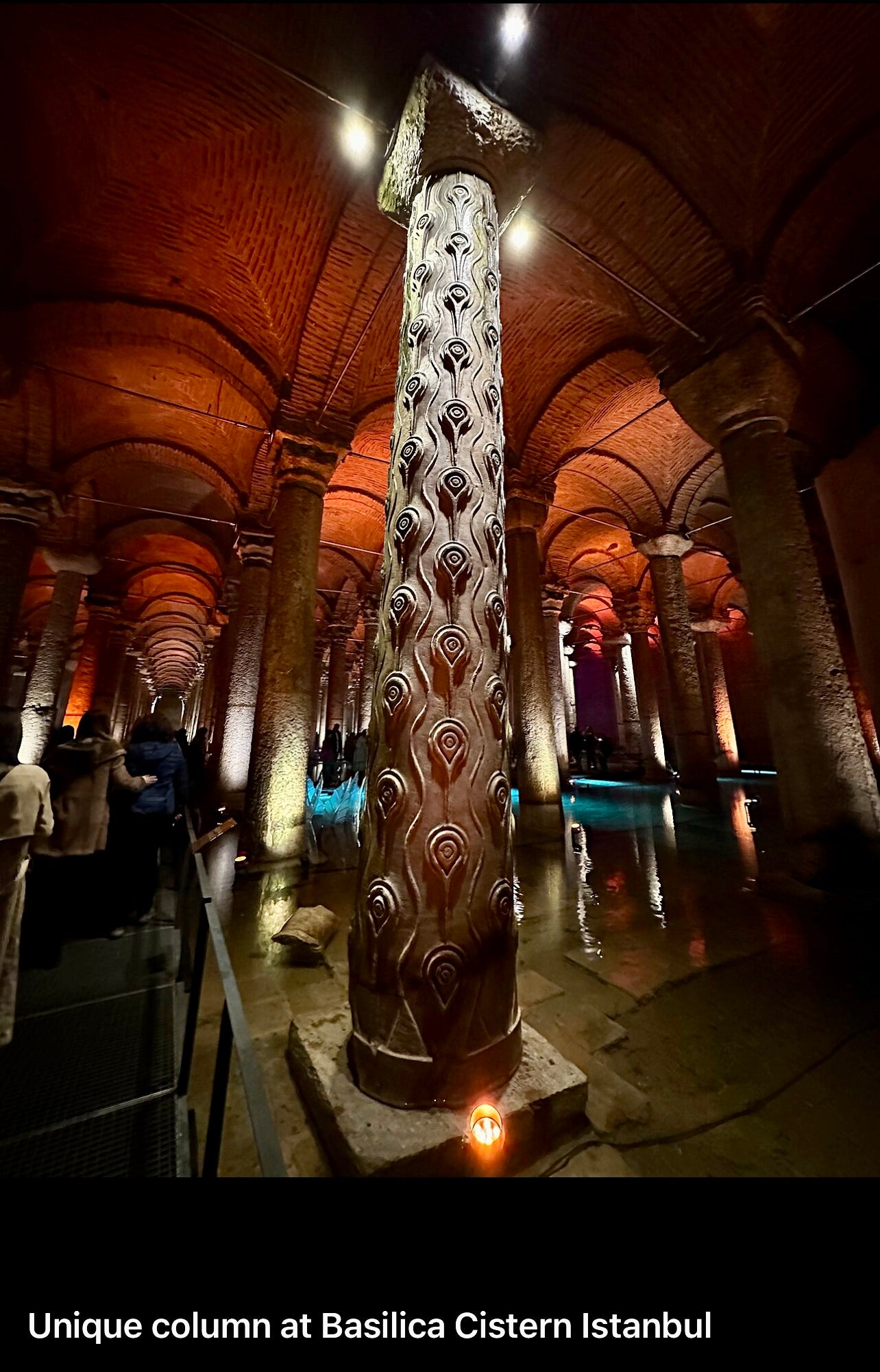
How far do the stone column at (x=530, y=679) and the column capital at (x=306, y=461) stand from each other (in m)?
2.45

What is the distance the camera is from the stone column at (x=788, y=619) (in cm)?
346

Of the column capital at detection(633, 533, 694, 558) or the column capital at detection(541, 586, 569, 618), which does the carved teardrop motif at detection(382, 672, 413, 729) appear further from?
the column capital at detection(541, 586, 569, 618)

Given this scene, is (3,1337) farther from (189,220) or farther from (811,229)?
(811,229)

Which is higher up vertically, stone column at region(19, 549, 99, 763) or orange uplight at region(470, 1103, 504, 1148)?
stone column at region(19, 549, 99, 763)

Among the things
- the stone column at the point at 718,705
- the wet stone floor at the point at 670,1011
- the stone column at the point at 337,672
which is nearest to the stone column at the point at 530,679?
the wet stone floor at the point at 670,1011

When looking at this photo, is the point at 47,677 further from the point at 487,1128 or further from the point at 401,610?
the point at 487,1128

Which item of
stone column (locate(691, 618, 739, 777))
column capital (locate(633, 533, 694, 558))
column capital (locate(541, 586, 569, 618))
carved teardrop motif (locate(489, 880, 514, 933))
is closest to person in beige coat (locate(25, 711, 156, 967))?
carved teardrop motif (locate(489, 880, 514, 933))

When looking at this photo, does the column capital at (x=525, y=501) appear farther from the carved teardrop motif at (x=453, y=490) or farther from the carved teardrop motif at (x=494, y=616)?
the carved teardrop motif at (x=494, y=616)

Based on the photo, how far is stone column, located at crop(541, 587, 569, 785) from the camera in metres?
10.9

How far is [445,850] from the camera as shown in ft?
4.52

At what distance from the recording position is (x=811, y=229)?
14.3ft

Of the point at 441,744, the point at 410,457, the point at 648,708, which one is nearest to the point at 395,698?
the point at 441,744

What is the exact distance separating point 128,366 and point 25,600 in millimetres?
12459

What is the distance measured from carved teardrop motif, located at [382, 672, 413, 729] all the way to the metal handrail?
0.75 metres
